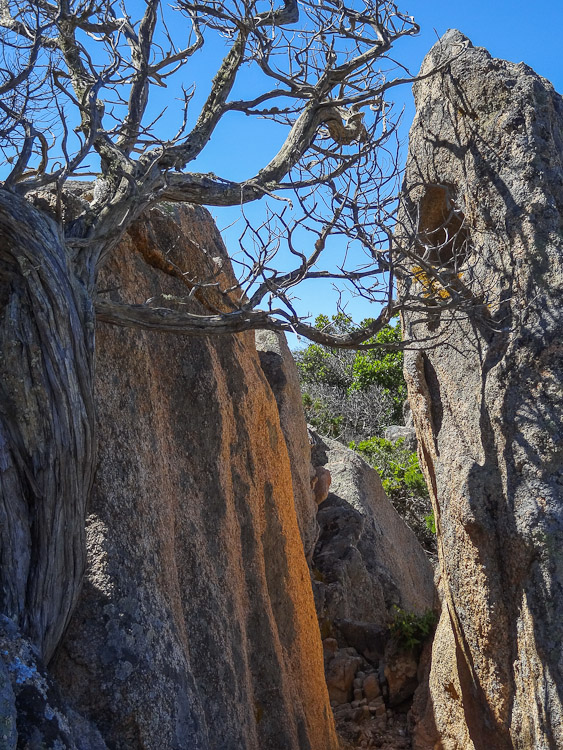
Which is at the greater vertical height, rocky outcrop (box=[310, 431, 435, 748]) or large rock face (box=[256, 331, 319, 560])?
large rock face (box=[256, 331, 319, 560])

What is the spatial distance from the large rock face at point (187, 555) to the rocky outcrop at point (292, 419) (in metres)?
2.09

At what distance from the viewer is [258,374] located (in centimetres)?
636

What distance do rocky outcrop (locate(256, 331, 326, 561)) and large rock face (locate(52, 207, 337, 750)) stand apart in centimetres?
209

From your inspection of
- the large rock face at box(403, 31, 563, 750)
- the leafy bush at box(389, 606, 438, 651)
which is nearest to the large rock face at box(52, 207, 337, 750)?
the leafy bush at box(389, 606, 438, 651)

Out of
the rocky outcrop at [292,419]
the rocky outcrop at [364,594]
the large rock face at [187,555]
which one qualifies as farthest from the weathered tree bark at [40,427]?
the rocky outcrop at [292,419]

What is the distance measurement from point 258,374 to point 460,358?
6.03ft

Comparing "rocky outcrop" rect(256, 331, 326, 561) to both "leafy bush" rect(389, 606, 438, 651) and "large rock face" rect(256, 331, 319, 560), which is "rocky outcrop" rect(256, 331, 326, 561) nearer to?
"large rock face" rect(256, 331, 319, 560)

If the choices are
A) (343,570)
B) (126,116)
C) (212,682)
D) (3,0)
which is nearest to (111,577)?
(212,682)

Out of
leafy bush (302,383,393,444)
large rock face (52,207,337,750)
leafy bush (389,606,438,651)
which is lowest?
leafy bush (389,606,438,651)

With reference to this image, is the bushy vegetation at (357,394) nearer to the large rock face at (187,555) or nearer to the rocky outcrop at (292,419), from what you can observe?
the rocky outcrop at (292,419)

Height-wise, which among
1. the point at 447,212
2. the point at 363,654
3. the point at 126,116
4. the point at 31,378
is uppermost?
the point at 126,116

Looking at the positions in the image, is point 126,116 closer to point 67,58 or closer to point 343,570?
point 67,58

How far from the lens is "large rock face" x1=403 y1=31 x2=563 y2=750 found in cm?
448

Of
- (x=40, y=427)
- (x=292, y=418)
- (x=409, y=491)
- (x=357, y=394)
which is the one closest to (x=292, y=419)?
(x=292, y=418)
